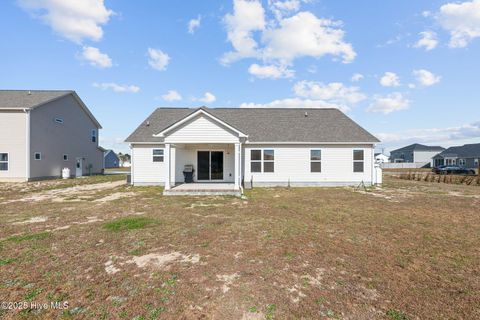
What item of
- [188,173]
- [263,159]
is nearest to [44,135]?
[188,173]

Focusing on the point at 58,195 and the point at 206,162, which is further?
the point at 206,162

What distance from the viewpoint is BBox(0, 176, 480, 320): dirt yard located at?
2.89 meters

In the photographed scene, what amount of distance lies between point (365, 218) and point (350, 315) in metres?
5.11

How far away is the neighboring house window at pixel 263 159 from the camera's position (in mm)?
14375

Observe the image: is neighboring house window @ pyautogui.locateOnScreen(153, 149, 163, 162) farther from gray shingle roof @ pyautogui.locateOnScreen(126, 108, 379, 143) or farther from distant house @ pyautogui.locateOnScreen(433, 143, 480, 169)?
distant house @ pyautogui.locateOnScreen(433, 143, 480, 169)

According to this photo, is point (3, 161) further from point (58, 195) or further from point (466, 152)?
point (466, 152)

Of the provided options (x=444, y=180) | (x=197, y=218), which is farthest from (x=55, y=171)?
(x=444, y=180)

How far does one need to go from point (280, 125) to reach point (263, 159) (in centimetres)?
323

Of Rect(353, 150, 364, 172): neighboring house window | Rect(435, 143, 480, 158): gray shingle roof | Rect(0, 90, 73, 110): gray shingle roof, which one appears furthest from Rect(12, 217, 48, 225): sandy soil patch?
Rect(435, 143, 480, 158): gray shingle roof

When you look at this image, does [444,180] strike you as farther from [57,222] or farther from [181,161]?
[57,222]

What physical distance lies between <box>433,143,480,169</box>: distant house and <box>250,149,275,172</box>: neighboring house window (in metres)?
45.7

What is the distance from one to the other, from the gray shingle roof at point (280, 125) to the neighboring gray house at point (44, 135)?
986 cm

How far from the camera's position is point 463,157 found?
134 feet

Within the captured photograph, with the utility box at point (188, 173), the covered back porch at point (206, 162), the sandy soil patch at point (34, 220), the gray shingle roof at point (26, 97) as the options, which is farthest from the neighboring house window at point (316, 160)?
the gray shingle roof at point (26, 97)
